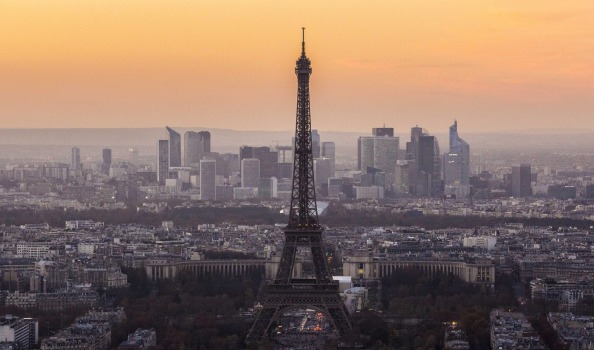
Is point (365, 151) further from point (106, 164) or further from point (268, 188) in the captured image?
point (106, 164)

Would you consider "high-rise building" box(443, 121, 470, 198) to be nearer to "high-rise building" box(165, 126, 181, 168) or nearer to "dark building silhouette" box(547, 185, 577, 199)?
"dark building silhouette" box(547, 185, 577, 199)

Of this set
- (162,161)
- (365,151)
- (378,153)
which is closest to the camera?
(378,153)

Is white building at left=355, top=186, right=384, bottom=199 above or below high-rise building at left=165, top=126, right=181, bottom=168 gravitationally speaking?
below

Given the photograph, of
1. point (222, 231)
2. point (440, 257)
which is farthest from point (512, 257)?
point (222, 231)

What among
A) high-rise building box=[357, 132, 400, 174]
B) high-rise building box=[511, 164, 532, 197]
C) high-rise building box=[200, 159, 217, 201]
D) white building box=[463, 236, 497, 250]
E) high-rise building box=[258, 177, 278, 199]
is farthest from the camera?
high-rise building box=[357, 132, 400, 174]

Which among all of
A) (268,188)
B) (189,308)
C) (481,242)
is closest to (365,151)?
(268,188)

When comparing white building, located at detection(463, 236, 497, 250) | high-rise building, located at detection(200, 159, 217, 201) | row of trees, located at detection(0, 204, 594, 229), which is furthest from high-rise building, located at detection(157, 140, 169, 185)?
white building, located at detection(463, 236, 497, 250)

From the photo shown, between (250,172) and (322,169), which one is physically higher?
(322,169)
